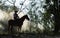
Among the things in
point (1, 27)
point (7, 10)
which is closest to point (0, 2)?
point (7, 10)

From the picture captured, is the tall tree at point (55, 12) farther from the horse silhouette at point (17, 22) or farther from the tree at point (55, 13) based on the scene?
the horse silhouette at point (17, 22)

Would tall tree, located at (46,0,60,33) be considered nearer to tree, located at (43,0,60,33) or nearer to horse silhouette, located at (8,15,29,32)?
tree, located at (43,0,60,33)

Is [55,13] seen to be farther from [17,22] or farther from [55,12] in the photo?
[17,22]

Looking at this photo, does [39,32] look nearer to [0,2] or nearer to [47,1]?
[47,1]

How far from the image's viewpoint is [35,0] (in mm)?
5051

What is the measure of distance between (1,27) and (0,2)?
567mm

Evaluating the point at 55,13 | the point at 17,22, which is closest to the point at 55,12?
the point at 55,13

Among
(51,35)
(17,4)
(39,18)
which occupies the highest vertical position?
(17,4)

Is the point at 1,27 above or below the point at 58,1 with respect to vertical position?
below

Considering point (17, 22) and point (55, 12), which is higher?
point (55, 12)

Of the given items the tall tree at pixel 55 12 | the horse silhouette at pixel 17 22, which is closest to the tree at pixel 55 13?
the tall tree at pixel 55 12

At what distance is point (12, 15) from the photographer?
5051mm

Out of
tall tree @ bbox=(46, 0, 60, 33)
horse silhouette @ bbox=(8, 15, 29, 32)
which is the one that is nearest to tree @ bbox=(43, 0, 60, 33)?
tall tree @ bbox=(46, 0, 60, 33)

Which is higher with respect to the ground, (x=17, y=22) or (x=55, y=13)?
(x=55, y=13)
